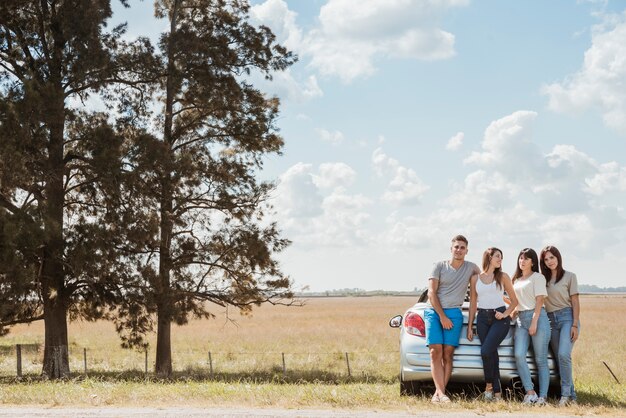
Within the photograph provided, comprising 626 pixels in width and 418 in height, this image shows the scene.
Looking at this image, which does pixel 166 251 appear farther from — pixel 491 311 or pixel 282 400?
pixel 491 311

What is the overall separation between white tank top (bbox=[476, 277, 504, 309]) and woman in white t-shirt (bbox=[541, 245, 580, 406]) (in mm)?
846

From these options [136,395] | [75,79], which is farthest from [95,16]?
[136,395]

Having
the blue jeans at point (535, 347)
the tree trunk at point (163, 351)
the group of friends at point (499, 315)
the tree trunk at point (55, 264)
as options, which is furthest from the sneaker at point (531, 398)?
the tree trunk at point (163, 351)

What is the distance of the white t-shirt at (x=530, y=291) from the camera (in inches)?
316

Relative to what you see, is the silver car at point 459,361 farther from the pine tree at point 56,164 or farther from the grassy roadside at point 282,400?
the pine tree at point 56,164

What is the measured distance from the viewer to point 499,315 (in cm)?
776

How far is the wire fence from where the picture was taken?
65.8 ft

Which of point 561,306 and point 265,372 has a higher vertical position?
point 561,306

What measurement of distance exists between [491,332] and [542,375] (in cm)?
81

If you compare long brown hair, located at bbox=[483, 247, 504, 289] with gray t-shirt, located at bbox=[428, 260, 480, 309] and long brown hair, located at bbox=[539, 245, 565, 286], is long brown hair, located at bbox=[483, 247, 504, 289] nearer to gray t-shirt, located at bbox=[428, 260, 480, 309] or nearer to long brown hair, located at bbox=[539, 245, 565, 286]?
gray t-shirt, located at bbox=[428, 260, 480, 309]

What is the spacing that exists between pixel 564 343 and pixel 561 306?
1.55 ft

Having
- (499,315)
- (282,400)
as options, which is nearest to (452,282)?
(499,315)

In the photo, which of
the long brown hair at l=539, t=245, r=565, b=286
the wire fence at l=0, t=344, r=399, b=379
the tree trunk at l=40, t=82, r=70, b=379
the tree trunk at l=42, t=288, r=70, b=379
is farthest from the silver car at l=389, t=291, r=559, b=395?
the tree trunk at l=42, t=288, r=70, b=379

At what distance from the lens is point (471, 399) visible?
25.7 ft
